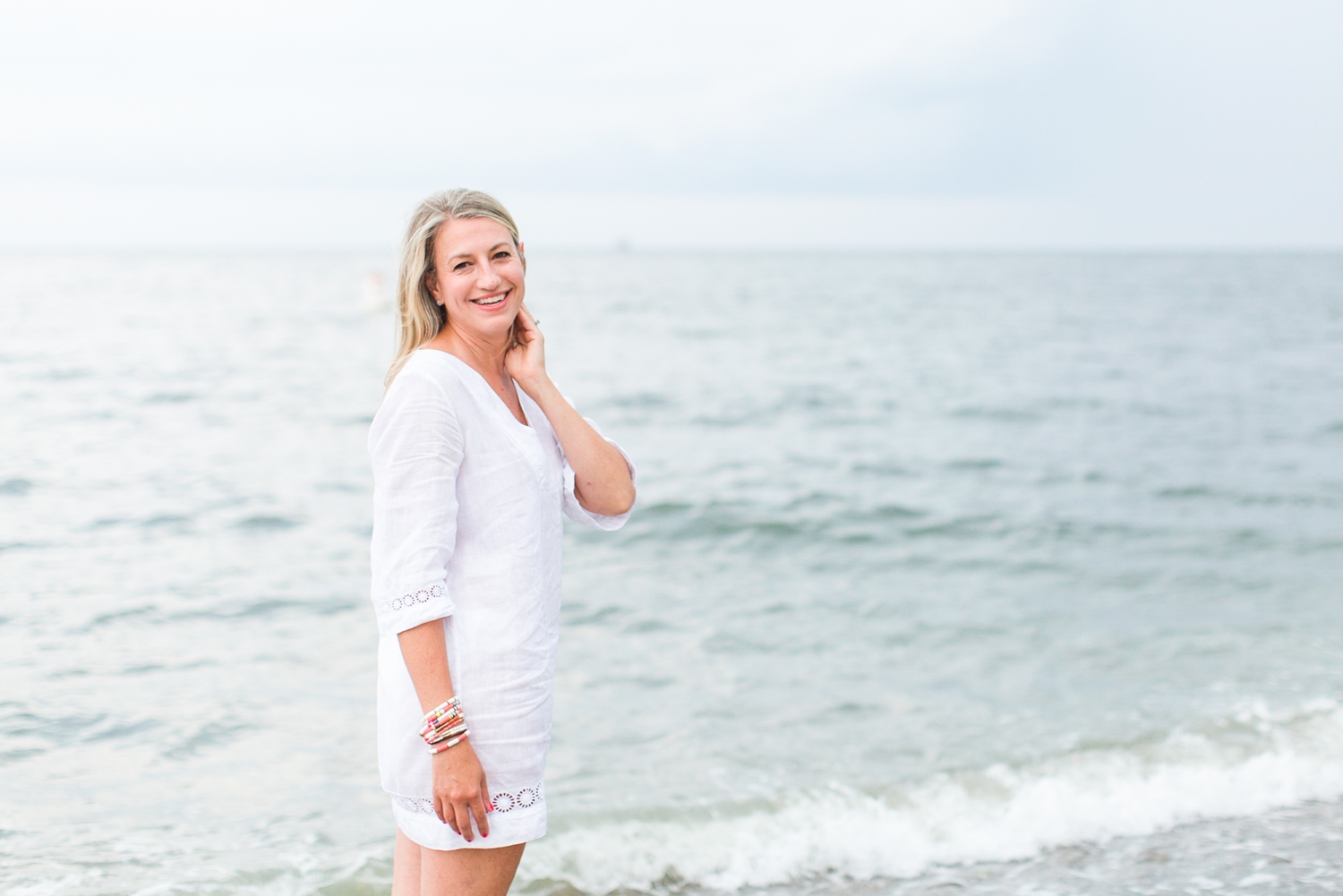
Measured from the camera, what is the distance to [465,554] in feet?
7.25

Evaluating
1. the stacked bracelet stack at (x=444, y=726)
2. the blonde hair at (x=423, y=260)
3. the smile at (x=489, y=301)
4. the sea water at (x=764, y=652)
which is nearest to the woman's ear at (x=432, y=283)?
the blonde hair at (x=423, y=260)

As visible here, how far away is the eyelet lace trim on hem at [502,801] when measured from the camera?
2223mm

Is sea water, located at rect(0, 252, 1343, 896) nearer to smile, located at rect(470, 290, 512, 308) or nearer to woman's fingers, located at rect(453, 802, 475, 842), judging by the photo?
woman's fingers, located at rect(453, 802, 475, 842)

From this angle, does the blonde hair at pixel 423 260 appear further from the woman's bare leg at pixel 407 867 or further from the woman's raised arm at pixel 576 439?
the woman's bare leg at pixel 407 867

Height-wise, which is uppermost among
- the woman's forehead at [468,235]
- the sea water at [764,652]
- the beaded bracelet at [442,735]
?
the woman's forehead at [468,235]

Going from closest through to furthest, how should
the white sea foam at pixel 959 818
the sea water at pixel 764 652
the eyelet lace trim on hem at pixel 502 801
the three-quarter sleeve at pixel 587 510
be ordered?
the eyelet lace trim on hem at pixel 502 801 < the three-quarter sleeve at pixel 587 510 < the white sea foam at pixel 959 818 < the sea water at pixel 764 652

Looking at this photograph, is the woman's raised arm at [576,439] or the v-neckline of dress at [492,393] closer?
the v-neckline of dress at [492,393]

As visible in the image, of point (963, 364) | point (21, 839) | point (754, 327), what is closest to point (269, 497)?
point (21, 839)

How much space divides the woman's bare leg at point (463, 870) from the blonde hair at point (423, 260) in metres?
1.04

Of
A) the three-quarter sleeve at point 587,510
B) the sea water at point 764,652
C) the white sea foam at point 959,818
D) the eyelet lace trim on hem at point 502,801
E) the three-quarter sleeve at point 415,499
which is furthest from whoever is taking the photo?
the sea water at point 764,652

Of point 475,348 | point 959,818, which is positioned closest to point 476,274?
point 475,348

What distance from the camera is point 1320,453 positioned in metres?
14.9

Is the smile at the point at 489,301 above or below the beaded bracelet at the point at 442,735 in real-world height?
above

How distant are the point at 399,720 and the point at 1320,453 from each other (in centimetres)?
1612
